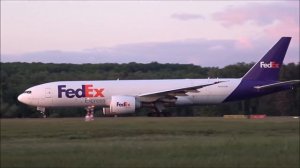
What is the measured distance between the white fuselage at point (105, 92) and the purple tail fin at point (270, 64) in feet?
4.40

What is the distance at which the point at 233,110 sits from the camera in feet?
210

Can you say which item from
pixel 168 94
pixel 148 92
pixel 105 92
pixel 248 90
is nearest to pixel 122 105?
pixel 105 92

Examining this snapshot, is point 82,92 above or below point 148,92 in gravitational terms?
above

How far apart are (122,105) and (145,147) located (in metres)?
23.4

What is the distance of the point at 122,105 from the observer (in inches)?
1667

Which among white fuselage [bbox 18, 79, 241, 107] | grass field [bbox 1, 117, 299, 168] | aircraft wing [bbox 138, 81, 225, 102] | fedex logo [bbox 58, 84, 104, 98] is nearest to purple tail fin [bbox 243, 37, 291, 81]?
white fuselage [bbox 18, 79, 241, 107]

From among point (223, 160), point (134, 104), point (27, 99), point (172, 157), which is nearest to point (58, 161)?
point (172, 157)

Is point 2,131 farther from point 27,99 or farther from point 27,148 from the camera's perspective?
point 27,99

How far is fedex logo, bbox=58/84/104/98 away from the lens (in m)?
44.2

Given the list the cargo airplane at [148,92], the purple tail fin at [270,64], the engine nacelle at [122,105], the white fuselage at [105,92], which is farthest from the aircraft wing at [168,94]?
the purple tail fin at [270,64]

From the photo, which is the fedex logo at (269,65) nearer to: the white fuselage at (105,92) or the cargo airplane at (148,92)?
the cargo airplane at (148,92)

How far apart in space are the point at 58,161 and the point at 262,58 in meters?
32.2

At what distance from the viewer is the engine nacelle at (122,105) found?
139 feet

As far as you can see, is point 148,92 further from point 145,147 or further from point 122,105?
point 145,147
